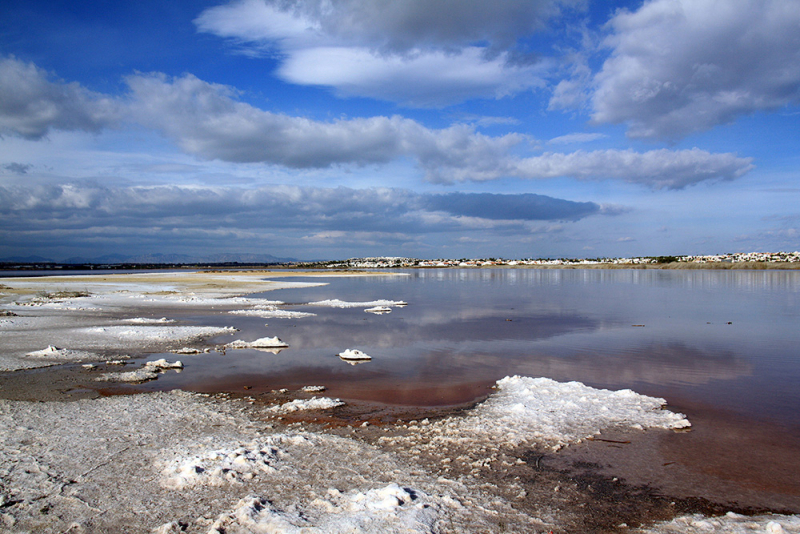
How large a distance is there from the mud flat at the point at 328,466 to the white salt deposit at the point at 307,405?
0.04 m

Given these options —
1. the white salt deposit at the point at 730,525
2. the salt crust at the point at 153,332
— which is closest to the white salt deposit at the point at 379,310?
the salt crust at the point at 153,332

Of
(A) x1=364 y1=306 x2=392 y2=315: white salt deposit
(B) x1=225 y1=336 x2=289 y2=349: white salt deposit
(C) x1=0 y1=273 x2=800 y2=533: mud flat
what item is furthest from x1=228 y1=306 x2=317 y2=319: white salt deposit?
(C) x1=0 y1=273 x2=800 y2=533: mud flat

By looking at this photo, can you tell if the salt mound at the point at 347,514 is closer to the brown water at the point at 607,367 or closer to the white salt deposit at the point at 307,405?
the brown water at the point at 607,367

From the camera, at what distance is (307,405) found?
9.39 metres

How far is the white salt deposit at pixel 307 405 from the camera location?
9188mm

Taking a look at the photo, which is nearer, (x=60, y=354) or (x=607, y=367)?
(x=607, y=367)

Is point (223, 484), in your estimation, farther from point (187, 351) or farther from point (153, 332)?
point (153, 332)

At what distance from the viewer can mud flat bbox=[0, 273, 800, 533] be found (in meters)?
5.21

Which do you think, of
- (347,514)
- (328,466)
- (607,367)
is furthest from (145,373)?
(607,367)

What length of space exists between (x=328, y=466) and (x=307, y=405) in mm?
2999

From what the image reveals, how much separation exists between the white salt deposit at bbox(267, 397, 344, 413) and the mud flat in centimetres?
4

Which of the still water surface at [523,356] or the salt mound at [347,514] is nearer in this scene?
the salt mound at [347,514]

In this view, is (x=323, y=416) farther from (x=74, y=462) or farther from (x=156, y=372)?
(x=156, y=372)

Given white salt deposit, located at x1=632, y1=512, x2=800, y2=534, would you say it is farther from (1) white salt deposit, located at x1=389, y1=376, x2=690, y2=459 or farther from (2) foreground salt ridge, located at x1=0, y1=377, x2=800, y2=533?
(1) white salt deposit, located at x1=389, y1=376, x2=690, y2=459
